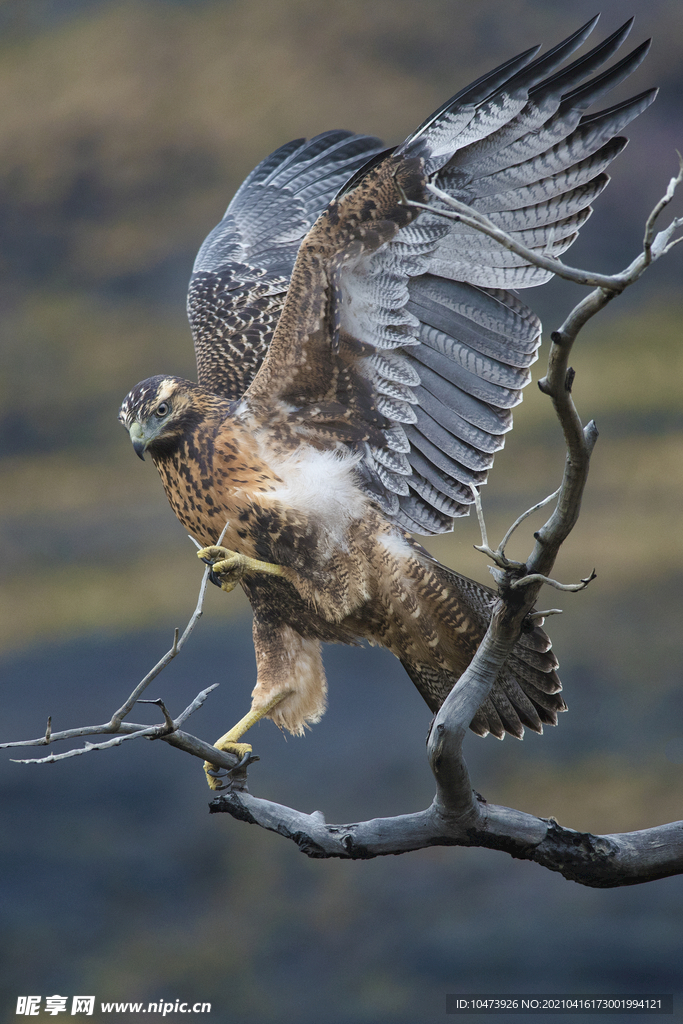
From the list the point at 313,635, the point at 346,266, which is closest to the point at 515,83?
the point at 346,266

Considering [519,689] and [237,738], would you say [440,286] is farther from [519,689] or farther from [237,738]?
[237,738]

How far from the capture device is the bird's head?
2.10 meters

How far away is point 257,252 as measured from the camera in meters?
3.13

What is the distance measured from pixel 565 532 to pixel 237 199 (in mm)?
2235

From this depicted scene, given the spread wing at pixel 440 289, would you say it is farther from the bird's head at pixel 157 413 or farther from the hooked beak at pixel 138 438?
the hooked beak at pixel 138 438

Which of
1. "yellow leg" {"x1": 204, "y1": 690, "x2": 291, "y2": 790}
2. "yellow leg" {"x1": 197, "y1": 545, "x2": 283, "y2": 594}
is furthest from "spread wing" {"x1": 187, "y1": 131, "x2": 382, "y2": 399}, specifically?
"yellow leg" {"x1": 204, "y1": 690, "x2": 291, "y2": 790}

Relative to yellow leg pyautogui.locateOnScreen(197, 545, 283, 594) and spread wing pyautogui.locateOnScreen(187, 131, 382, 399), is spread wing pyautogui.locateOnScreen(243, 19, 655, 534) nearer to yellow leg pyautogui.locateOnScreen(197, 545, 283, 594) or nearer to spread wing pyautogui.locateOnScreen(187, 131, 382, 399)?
yellow leg pyautogui.locateOnScreen(197, 545, 283, 594)

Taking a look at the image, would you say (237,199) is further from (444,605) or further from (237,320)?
(444,605)

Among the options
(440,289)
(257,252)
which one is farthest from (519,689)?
(257,252)

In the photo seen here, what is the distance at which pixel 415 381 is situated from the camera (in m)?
2.11

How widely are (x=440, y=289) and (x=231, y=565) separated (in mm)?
786

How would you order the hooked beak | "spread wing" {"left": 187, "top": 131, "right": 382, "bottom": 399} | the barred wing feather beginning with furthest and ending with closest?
"spread wing" {"left": 187, "top": 131, "right": 382, "bottom": 399} → the hooked beak → the barred wing feather

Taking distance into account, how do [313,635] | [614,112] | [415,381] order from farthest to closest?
[313,635] < [415,381] < [614,112]

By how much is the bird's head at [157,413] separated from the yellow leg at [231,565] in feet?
0.98
